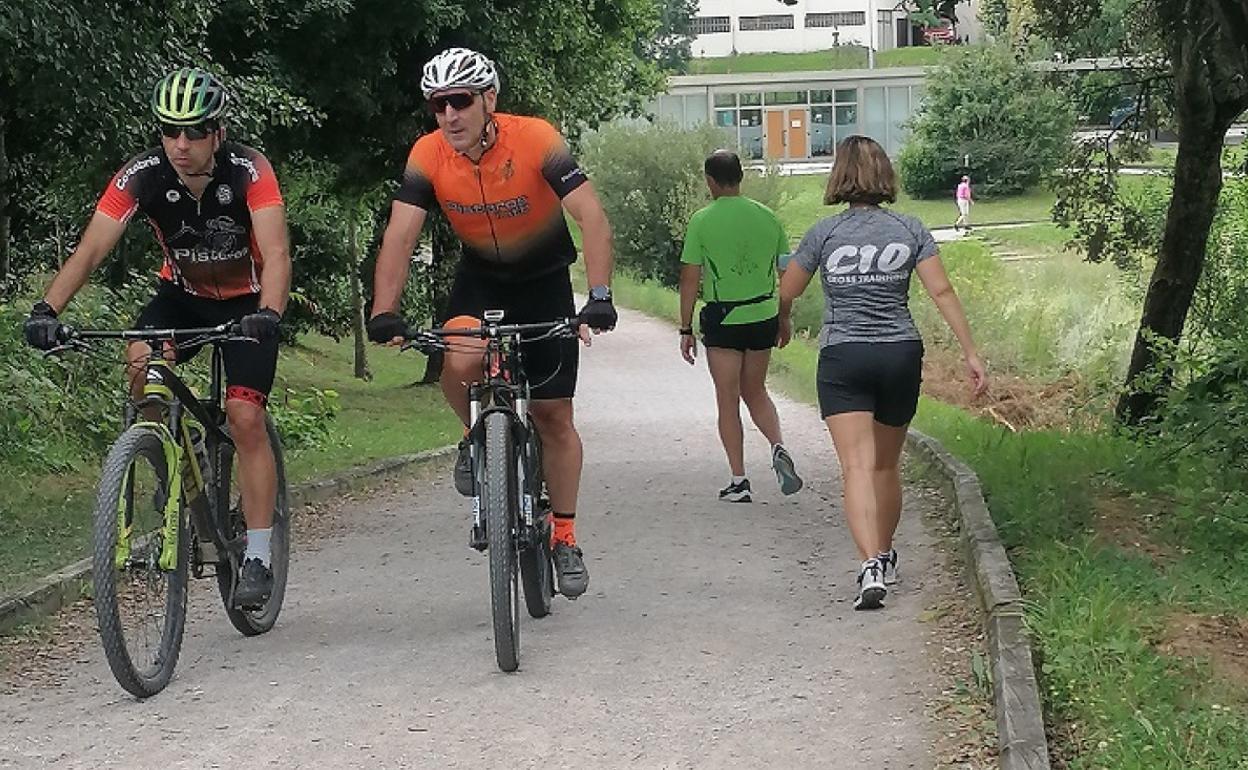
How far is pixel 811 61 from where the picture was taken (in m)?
94.3

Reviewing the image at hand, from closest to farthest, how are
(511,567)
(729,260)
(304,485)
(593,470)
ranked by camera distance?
(511,567)
(729,260)
(304,485)
(593,470)

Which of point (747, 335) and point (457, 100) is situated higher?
point (457, 100)

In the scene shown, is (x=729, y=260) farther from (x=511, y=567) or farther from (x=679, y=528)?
(x=511, y=567)

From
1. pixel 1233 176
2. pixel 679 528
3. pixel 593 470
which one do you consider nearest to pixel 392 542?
pixel 679 528

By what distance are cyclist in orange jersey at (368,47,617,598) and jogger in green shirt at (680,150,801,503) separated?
3848 mm

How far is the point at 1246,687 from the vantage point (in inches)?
230

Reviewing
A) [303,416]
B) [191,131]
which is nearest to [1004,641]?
[191,131]

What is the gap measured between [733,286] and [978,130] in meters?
56.7

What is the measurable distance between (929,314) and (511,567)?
986 inches

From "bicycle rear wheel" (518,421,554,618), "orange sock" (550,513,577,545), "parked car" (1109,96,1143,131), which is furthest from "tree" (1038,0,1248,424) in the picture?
"bicycle rear wheel" (518,421,554,618)

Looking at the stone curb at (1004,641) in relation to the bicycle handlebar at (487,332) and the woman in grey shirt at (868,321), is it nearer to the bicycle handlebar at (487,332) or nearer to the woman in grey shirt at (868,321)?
the woman in grey shirt at (868,321)

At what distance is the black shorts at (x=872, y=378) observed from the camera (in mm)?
7793

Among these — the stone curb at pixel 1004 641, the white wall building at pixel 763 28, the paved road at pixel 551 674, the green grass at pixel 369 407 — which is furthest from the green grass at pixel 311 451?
the white wall building at pixel 763 28

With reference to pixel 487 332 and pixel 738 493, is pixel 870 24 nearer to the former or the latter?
pixel 738 493
